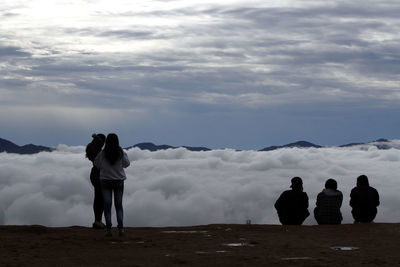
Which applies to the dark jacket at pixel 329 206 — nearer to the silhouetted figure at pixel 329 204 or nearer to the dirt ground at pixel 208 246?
the silhouetted figure at pixel 329 204

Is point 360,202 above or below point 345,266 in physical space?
above

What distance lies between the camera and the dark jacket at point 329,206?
15734 millimetres

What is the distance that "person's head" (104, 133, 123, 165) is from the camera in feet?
42.2

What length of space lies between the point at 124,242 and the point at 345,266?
4.85 meters

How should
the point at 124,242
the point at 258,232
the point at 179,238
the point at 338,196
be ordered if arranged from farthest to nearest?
the point at 338,196 < the point at 258,232 < the point at 179,238 < the point at 124,242

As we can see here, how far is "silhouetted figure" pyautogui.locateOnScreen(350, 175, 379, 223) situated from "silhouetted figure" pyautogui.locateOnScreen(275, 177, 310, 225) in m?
1.33

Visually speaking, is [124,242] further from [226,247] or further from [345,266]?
[345,266]

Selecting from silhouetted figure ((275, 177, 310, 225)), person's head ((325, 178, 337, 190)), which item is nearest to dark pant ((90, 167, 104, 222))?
silhouetted figure ((275, 177, 310, 225))

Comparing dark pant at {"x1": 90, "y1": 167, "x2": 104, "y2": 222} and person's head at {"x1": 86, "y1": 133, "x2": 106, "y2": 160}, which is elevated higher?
person's head at {"x1": 86, "y1": 133, "x2": 106, "y2": 160}

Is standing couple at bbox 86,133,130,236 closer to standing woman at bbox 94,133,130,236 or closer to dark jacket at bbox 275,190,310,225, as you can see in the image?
standing woman at bbox 94,133,130,236

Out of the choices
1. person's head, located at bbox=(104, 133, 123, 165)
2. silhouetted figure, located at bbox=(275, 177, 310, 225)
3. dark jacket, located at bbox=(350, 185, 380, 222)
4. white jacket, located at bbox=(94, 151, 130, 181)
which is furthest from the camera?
dark jacket, located at bbox=(350, 185, 380, 222)

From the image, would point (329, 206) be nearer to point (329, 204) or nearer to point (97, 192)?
point (329, 204)

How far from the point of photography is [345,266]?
9.03m

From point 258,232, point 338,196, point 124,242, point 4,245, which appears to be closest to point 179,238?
point 124,242
